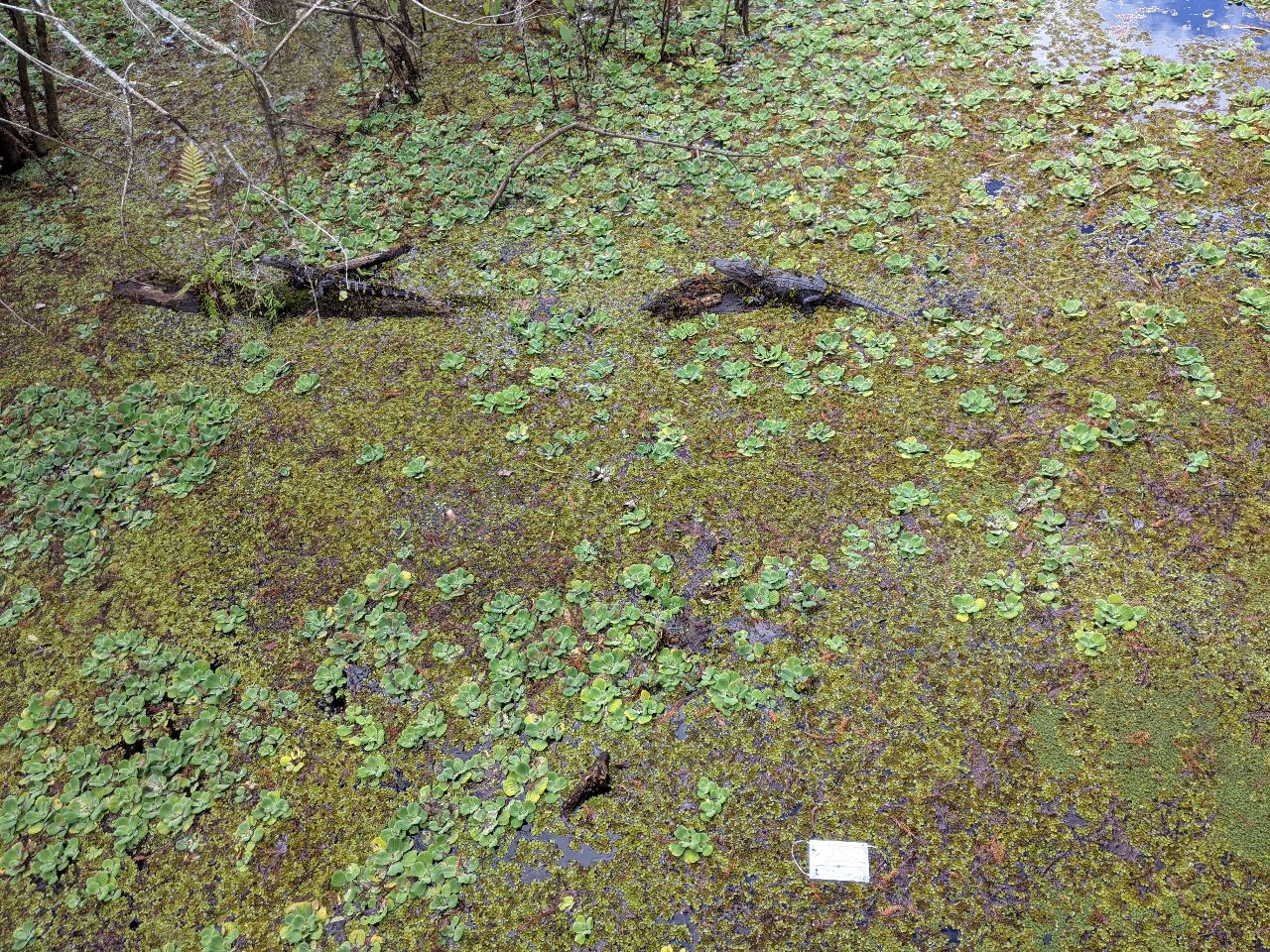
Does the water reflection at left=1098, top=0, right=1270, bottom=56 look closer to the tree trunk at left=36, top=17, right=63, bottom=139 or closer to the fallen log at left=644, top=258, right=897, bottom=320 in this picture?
the fallen log at left=644, top=258, right=897, bottom=320

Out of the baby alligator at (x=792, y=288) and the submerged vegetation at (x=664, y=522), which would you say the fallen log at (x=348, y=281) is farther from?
the baby alligator at (x=792, y=288)

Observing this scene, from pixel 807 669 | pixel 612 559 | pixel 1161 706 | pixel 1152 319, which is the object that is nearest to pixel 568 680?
pixel 612 559

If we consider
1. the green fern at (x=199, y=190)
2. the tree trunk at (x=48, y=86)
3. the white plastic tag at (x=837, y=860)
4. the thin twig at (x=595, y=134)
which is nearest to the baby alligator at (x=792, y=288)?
the thin twig at (x=595, y=134)

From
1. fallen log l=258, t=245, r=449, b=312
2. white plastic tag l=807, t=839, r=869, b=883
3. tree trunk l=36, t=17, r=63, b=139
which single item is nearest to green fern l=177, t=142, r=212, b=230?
fallen log l=258, t=245, r=449, b=312

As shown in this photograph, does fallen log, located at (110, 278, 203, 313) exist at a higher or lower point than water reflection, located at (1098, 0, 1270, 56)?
lower

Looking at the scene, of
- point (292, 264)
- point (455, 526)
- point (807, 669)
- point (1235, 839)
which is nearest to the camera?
point (1235, 839)

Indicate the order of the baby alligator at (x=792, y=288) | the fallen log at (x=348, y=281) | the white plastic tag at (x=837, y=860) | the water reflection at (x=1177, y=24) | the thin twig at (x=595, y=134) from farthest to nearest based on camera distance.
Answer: the water reflection at (x=1177, y=24), the thin twig at (x=595, y=134), the fallen log at (x=348, y=281), the baby alligator at (x=792, y=288), the white plastic tag at (x=837, y=860)

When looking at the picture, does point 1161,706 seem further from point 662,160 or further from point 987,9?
point 987,9
